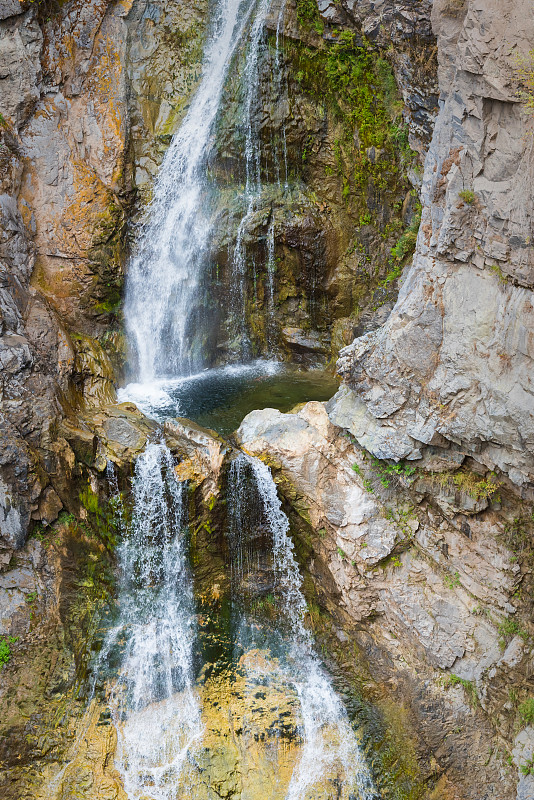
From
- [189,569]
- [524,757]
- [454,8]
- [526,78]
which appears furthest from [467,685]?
[454,8]

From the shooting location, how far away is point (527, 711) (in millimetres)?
7770

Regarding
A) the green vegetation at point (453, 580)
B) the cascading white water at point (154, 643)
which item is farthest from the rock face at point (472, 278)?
the cascading white water at point (154, 643)

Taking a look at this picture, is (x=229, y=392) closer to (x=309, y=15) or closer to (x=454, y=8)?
(x=454, y=8)

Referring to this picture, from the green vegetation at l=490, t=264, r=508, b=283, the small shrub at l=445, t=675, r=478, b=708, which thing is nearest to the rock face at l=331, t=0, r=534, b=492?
the green vegetation at l=490, t=264, r=508, b=283

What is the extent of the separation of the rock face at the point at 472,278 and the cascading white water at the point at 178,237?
5.55 m

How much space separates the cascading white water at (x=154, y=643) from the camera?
27.3ft

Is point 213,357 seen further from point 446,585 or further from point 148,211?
point 446,585

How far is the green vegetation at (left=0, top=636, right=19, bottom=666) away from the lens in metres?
8.84

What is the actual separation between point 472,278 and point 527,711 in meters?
5.25

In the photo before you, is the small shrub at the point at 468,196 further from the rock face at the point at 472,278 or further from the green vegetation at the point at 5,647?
the green vegetation at the point at 5,647

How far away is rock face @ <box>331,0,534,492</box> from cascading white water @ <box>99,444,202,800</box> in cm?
361

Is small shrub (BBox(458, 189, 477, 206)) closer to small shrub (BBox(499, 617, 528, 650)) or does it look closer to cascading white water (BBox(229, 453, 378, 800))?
cascading white water (BBox(229, 453, 378, 800))

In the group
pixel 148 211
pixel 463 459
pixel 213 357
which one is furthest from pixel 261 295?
pixel 463 459

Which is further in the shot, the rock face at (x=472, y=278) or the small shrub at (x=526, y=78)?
the rock face at (x=472, y=278)
